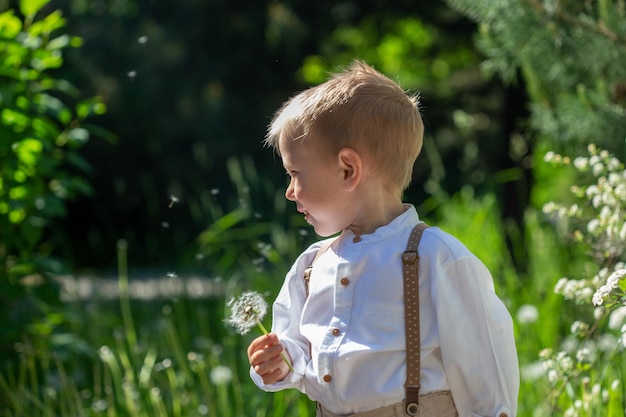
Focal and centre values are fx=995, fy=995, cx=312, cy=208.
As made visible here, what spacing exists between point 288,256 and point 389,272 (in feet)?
11.3

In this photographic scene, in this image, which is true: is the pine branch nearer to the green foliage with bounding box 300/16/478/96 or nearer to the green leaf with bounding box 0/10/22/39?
the green leaf with bounding box 0/10/22/39

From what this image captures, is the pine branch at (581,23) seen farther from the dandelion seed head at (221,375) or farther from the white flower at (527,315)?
the dandelion seed head at (221,375)

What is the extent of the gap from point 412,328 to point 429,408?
15cm

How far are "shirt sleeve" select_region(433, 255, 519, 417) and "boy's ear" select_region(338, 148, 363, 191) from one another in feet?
0.76

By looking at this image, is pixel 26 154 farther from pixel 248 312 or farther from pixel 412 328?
pixel 412 328

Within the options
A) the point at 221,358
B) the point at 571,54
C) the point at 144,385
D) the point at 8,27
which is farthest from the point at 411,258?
the point at 221,358

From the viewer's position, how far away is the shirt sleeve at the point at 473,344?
5.86 ft

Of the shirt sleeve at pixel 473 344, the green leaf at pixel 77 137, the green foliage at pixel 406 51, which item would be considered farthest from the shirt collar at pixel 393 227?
the green foliage at pixel 406 51

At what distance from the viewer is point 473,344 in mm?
1790

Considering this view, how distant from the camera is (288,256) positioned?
17.3 ft

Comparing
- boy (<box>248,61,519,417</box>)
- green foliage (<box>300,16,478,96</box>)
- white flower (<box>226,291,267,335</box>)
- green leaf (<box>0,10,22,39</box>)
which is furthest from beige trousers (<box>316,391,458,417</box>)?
green foliage (<box>300,16,478,96</box>)

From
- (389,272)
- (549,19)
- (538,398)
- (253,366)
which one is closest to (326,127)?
(389,272)

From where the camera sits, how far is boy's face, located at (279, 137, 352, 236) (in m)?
1.87

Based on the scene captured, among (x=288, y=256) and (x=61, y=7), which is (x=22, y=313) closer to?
(x=288, y=256)
